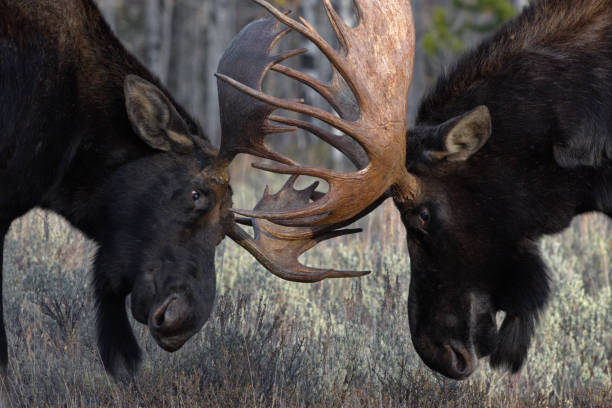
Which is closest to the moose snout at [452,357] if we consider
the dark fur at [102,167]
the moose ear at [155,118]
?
the dark fur at [102,167]

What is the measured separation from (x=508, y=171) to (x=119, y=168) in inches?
72.8

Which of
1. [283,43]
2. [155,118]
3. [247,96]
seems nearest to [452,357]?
[247,96]

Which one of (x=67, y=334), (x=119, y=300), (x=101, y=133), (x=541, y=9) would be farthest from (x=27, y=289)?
(x=541, y=9)

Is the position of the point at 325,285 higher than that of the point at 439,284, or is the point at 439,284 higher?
the point at 439,284

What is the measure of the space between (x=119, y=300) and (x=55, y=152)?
85 centimetres

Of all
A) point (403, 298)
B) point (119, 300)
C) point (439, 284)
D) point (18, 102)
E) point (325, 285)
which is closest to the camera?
point (18, 102)

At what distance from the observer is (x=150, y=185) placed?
169 inches

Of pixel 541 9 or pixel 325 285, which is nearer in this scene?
pixel 541 9

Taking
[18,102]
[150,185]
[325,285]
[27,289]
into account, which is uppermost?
[18,102]

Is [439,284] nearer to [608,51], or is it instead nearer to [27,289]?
[608,51]

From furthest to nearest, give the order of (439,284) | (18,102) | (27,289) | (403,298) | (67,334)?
(403,298) < (27,289) < (67,334) < (439,284) < (18,102)

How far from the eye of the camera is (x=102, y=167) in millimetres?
4383

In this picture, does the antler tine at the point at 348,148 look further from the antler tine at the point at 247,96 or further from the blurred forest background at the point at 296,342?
the blurred forest background at the point at 296,342

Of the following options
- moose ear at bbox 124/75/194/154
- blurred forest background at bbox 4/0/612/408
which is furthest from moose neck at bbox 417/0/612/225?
moose ear at bbox 124/75/194/154
